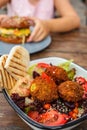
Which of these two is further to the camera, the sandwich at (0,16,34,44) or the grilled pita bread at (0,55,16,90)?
the sandwich at (0,16,34,44)

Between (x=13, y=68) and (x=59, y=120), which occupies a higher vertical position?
(x=13, y=68)

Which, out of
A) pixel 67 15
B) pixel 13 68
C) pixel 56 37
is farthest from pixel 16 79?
pixel 67 15

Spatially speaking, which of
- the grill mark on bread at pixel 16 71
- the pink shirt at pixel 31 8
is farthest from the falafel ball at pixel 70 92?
the pink shirt at pixel 31 8

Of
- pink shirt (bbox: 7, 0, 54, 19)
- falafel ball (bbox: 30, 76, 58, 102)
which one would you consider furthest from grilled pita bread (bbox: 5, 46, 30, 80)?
pink shirt (bbox: 7, 0, 54, 19)

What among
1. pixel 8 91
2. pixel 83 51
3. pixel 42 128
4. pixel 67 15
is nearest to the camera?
pixel 42 128

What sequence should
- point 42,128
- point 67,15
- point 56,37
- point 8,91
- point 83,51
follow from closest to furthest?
point 42,128 → point 8,91 → point 83,51 → point 56,37 → point 67,15

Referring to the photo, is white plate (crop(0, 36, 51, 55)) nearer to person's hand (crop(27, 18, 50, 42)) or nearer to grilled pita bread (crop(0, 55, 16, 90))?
person's hand (crop(27, 18, 50, 42))

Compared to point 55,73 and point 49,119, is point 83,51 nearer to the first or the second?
point 55,73

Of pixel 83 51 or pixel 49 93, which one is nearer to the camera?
pixel 49 93
